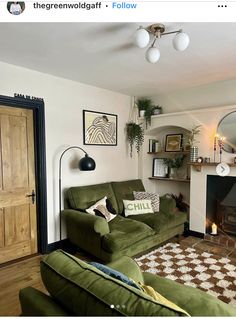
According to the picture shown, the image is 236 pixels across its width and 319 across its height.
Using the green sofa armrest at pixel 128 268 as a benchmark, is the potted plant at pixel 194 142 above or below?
above

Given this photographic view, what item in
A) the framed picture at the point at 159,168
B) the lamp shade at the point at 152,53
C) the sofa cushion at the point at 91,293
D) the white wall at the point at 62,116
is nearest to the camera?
the sofa cushion at the point at 91,293

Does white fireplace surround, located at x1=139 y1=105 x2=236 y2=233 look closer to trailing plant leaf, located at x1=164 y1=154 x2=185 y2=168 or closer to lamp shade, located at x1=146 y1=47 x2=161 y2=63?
trailing plant leaf, located at x1=164 y1=154 x2=185 y2=168

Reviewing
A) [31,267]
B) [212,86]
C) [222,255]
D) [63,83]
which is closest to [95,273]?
[31,267]

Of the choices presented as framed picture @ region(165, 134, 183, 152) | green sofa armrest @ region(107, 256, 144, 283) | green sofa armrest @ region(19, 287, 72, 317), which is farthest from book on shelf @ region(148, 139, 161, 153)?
green sofa armrest @ region(19, 287, 72, 317)

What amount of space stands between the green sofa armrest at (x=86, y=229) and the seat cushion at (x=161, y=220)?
2.33 feet

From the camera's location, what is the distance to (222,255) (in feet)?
10.3

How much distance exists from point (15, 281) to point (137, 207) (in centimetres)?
189

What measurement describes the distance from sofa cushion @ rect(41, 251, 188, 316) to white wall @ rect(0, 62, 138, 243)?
227 centimetres

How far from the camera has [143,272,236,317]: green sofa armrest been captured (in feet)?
4.32

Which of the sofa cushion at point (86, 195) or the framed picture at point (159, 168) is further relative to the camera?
the framed picture at point (159, 168)

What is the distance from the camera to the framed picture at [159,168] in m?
4.66

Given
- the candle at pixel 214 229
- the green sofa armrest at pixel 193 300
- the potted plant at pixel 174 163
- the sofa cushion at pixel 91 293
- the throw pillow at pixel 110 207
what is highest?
the potted plant at pixel 174 163
